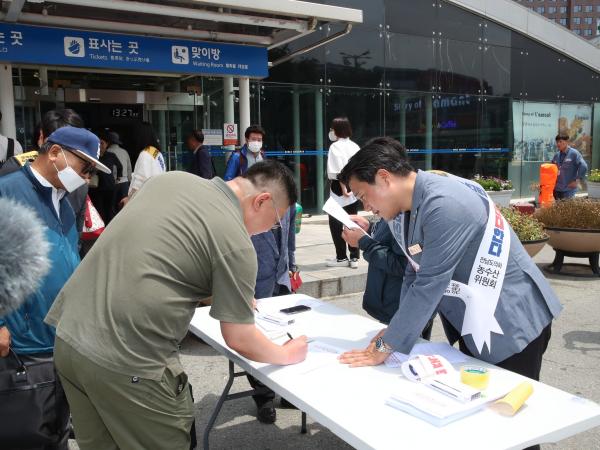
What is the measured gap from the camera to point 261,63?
764 centimetres

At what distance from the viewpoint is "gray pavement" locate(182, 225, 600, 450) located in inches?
132

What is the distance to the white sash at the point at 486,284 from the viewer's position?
87.0 inches

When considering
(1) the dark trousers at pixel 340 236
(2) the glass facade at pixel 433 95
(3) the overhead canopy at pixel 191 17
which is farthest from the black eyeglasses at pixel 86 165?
(2) the glass facade at pixel 433 95

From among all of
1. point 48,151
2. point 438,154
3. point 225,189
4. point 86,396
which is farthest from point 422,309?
point 438,154

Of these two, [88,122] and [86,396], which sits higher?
[88,122]

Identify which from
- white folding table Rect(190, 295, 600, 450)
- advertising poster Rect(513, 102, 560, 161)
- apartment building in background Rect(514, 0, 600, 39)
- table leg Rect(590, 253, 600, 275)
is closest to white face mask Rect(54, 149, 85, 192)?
white folding table Rect(190, 295, 600, 450)

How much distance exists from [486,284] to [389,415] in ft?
2.18

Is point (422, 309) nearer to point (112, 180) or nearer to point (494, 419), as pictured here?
point (494, 419)

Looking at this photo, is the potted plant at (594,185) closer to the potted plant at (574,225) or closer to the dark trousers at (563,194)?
the dark trousers at (563,194)

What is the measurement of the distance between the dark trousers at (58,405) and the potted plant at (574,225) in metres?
6.49

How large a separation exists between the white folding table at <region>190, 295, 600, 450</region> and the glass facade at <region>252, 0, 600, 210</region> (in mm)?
9344

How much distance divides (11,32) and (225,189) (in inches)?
212

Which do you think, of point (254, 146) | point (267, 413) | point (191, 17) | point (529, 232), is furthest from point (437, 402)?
point (191, 17)

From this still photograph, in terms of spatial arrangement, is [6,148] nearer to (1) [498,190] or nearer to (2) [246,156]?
(2) [246,156]
